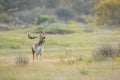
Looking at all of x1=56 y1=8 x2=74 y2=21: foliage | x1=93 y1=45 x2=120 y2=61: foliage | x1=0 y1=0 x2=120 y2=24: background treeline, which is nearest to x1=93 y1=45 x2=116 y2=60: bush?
x1=93 y1=45 x2=120 y2=61: foliage

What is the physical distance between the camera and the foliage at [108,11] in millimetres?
69125

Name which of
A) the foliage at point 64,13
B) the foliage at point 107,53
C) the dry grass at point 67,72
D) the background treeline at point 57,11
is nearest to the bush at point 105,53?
the foliage at point 107,53

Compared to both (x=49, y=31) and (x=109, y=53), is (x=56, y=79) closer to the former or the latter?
Result: (x=109, y=53)

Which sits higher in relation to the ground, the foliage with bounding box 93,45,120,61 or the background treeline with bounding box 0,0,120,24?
the background treeline with bounding box 0,0,120,24

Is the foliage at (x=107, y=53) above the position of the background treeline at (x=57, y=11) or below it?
below

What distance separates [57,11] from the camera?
9625 centimetres

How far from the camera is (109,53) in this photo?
2358 centimetres

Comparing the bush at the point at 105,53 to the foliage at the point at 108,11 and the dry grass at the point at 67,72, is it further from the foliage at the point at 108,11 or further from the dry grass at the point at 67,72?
the foliage at the point at 108,11

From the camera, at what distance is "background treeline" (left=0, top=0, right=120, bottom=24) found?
69875 millimetres

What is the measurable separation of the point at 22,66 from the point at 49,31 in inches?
1318

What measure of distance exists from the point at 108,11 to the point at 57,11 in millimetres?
27179

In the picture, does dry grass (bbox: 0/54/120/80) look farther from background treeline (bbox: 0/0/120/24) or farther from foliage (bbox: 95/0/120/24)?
background treeline (bbox: 0/0/120/24)

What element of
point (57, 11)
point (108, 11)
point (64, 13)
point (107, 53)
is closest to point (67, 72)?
point (107, 53)

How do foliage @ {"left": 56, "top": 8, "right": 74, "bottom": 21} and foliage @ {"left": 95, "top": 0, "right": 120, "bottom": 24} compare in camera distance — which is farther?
foliage @ {"left": 56, "top": 8, "right": 74, "bottom": 21}
